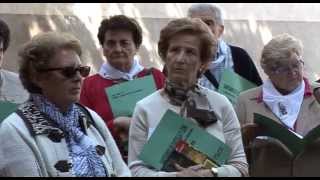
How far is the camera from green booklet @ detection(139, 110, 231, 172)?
10.6 feet

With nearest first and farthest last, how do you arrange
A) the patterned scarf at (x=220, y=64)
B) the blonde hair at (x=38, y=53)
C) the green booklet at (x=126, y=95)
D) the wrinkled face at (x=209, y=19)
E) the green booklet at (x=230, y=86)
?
the blonde hair at (x=38, y=53) → the green booklet at (x=126, y=95) → the green booklet at (x=230, y=86) → the patterned scarf at (x=220, y=64) → the wrinkled face at (x=209, y=19)

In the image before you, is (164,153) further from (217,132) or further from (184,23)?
(184,23)

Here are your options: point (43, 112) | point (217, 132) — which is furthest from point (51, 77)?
point (217, 132)

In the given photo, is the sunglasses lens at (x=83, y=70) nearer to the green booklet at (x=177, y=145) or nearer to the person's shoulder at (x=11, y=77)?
the green booklet at (x=177, y=145)

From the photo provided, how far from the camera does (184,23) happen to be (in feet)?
11.3

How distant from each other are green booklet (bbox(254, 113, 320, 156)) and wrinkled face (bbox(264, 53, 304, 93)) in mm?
350

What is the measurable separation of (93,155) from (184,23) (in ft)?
2.71

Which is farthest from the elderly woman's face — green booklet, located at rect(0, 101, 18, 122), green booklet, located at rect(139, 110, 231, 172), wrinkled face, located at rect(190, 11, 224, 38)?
wrinkled face, located at rect(190, 11, 224, 38)

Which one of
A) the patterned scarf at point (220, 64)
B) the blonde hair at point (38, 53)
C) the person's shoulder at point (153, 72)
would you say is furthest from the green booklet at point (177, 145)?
the patterned scarf at point (220, 64)

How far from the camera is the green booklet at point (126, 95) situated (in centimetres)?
382

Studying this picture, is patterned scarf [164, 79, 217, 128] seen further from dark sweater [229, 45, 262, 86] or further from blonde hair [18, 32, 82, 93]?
dark sweater [229, 45, 262, 86]

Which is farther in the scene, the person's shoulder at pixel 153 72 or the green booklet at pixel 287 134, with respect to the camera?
the person's shoulder at pixel 153 72

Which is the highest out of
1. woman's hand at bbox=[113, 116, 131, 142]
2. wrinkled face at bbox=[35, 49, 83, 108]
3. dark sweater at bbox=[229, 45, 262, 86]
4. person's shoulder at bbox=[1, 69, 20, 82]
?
wrinkled face at bbox=[35, 49, 83, 108]

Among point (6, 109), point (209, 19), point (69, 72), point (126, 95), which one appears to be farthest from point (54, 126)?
point (209, 19)
